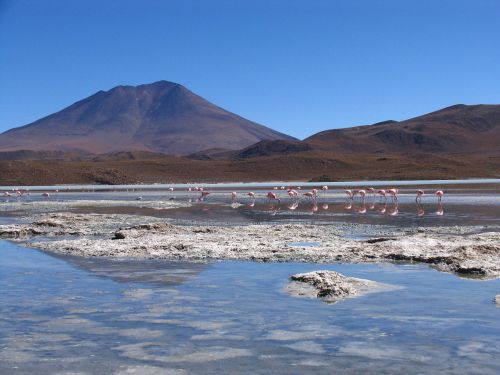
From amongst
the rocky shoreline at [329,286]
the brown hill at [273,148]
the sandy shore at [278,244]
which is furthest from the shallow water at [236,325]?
the brown hill at [273,148]

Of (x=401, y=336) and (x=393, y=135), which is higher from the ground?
(x=393, y=135)

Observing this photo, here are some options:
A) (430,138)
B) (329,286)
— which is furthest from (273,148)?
(329,286)

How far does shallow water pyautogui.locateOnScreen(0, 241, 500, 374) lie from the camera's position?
6.00 m

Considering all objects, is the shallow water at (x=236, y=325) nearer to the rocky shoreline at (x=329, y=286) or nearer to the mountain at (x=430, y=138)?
the rocky shoreline at (x=329, y=286)

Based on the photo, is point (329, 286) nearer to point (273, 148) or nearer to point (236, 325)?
point (236, 325)

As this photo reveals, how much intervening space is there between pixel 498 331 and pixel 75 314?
4793 mm

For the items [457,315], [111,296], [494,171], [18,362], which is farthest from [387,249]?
[494,171]

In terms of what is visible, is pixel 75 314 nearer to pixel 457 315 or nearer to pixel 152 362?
pixel 152 362

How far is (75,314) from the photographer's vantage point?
7.83m

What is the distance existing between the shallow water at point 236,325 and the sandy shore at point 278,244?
4.07 feet

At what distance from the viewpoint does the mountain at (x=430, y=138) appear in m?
150

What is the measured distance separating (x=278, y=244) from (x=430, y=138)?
149 meters

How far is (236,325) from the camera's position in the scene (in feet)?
23.9

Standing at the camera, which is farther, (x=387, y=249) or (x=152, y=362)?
(x=387, y=249)
